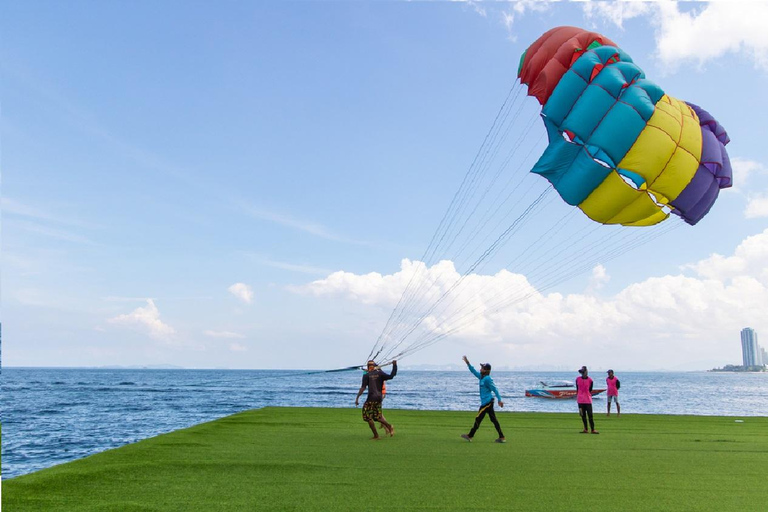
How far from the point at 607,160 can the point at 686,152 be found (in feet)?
4.44

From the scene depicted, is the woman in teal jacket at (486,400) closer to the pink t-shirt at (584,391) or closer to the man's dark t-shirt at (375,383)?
the man's dark t-shirt at (375,383)

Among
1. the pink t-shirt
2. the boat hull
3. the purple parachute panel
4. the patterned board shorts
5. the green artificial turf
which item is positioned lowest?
the boat hull

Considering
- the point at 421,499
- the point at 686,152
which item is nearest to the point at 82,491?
the point at 421,499

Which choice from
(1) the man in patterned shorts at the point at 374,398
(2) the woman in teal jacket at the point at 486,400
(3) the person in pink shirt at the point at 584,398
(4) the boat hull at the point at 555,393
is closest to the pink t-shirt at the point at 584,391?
(3) the person in pink shirt at the point at 584,398

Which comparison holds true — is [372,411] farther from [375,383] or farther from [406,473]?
[406,473]

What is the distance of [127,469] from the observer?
7.23 metres

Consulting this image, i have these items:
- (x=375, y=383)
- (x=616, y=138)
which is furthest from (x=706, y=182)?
(x=375, y=383)

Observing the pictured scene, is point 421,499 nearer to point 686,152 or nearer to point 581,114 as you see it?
point 581,114

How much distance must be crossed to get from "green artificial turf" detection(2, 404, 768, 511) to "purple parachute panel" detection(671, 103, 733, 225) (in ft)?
14.7

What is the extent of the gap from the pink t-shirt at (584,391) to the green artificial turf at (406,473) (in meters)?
→ 0.76

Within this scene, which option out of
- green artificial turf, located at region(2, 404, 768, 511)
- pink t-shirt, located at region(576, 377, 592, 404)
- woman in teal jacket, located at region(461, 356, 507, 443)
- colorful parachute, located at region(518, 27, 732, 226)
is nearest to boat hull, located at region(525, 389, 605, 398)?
green artificial turf, located at region(2, 404, 768, 511)

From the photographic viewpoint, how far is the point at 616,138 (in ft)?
32.5

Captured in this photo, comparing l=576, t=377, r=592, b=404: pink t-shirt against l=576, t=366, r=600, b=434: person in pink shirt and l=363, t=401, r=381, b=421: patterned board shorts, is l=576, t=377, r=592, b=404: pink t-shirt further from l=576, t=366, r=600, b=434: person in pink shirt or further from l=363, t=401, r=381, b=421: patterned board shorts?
l=363, t=401, r=381, b=421: patterned board shorts

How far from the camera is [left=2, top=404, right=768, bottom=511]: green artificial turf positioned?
5.66 metres
